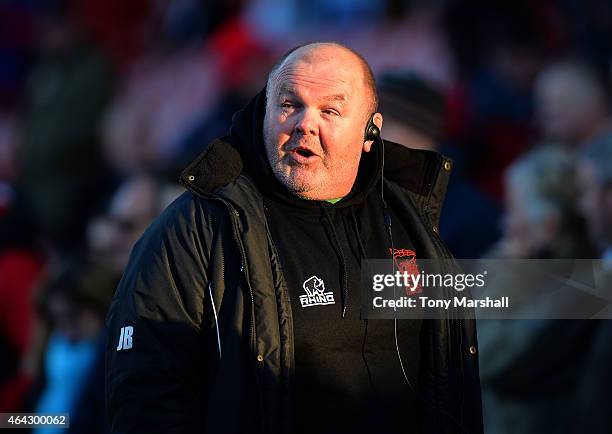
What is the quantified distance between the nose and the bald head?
5.5 inches

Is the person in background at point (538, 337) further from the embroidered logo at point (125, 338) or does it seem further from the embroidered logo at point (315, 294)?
the embroidered logo at point (125, 338)

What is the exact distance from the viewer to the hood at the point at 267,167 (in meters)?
3.25

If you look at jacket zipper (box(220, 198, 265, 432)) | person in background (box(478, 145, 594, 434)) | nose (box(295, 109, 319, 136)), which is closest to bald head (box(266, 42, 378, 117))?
nose (box(295, 109, 319, 136))

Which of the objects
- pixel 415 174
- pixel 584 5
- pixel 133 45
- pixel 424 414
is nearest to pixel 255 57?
pixel 133 45

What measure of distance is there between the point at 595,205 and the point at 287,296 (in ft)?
9.29

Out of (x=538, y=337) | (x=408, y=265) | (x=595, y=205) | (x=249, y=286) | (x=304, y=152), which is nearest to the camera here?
(x=249, y=286)

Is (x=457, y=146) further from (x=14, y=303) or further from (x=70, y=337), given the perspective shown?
(x=14, y=303)

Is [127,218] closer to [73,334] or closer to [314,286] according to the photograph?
[73,334]

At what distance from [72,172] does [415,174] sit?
14.3 ft

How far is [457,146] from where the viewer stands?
633cm

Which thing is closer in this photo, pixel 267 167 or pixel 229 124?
pixel 267 167

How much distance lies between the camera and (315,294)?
3.21 metres

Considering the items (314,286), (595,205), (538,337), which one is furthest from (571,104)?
(314,286)

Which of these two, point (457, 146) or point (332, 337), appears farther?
point (457, 146)
